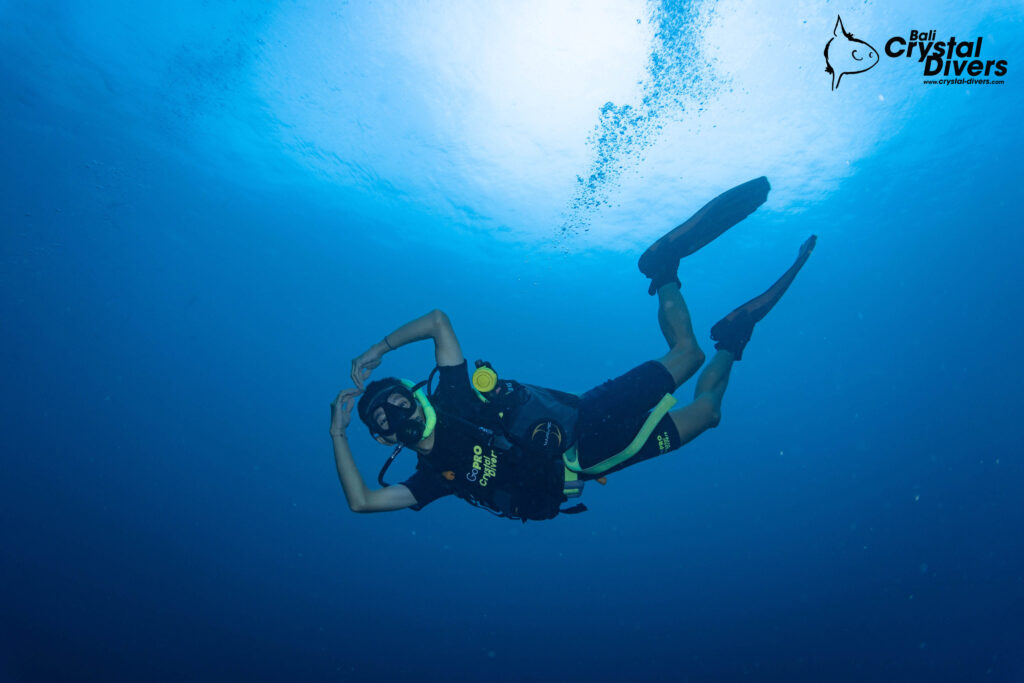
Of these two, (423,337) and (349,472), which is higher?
(423,337)

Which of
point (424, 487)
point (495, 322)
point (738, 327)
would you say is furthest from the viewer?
point (495, 322)

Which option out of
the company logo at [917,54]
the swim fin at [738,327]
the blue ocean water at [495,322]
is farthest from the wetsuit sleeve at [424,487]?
the company logo at [917,54]

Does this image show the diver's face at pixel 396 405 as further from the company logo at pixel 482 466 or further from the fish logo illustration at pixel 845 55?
the fish logo illustration at pixel 845 55

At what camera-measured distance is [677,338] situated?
14.6ft

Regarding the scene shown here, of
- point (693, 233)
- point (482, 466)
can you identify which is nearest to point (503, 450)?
point (482, 466)

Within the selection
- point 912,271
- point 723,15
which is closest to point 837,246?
point 912,271

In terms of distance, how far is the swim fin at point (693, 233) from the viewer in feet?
16.2

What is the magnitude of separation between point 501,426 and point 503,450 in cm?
30

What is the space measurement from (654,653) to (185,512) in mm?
46760

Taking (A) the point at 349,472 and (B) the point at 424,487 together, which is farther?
(B) the point at 424,487

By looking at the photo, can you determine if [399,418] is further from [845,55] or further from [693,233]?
[845,55]

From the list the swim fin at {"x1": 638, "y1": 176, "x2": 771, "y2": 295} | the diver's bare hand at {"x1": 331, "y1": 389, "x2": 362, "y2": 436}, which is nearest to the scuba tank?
the diver's bare hand at {"x1": 331, "y1": 389, "x2": 362, "y2": 436}

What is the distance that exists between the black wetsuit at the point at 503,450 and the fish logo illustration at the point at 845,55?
11595 millimetres

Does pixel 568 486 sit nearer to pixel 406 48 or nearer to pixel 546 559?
pixel 406 48
